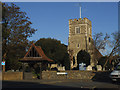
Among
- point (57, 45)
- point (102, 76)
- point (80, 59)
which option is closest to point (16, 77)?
point (102, 76)

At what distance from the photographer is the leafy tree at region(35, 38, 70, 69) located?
86.5 m

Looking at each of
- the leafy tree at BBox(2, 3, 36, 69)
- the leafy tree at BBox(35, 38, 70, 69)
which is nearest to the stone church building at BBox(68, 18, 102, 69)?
the leafy tree at BBox(35, 38, 70, 69)

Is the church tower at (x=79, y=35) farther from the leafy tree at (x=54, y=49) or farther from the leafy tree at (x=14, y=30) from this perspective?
the leafy tree at (x=14, y=30)

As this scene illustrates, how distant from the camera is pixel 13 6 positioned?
135 ft

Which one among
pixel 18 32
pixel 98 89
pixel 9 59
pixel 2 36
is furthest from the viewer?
pixel 9 59

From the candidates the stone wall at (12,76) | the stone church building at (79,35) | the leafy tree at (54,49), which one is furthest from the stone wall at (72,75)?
the stone church building at (79,35)

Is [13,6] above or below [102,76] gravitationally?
above

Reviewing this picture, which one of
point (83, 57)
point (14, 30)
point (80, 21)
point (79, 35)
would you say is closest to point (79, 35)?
point (79, 35)

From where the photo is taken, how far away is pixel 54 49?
9088 centimetres

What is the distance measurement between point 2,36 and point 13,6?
6344 millimetres

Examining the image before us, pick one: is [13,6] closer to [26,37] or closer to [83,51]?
[26,37]

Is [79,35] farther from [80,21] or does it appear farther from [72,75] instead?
[72,75]

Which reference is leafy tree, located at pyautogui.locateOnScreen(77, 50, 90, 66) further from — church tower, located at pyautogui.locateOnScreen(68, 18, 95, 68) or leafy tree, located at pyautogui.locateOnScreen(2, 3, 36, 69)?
leafy tree, located at pyautogui.locateOnScreen(2, 3, 36, 69)

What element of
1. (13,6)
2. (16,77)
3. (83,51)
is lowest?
(16,77)
